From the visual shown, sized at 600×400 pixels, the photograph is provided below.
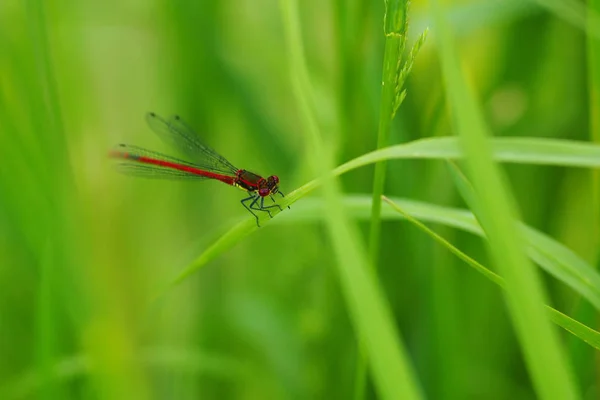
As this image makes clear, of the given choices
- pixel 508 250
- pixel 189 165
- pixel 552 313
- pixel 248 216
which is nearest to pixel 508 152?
pixel 552 313

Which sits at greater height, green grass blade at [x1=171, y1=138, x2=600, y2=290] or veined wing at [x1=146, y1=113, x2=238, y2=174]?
veined wing at [x1=146, y1=113, x2=238, y2=174]

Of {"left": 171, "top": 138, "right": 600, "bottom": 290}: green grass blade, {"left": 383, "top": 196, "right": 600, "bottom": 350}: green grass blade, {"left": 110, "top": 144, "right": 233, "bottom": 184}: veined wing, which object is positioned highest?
{"left": 110, "top": 144, "right": 233, "bottom": 184}: veined wing

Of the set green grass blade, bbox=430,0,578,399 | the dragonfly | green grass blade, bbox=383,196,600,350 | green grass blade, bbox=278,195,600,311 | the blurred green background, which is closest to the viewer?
green grass blade, bbox=430,0,578,399

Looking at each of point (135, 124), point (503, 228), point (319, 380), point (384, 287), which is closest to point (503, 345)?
point (384, 287)

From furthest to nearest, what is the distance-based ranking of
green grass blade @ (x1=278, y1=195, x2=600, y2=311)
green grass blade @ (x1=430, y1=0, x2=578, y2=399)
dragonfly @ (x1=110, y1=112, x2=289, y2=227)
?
dragonfly @ (x1=110, y1=112, x2=289, y2=227) → green grass blade @ (x1=278, y1=195, x2=600, y2=311) → green grass blade @ (x1=430, y1=0, x2=578, y2=399)

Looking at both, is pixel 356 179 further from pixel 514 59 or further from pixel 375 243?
pixel 375 243

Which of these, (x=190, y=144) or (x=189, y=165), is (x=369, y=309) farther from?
(x=190, y=144)

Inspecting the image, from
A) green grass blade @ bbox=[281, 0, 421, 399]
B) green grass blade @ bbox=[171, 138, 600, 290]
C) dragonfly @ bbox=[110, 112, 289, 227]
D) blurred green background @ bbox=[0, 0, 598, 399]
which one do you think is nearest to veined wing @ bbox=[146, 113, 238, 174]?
dragonfly @ bbox=[110, 112, 289, 227]

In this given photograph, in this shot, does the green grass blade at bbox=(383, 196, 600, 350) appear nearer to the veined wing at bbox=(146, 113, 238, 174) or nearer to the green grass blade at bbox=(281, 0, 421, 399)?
the green grass blade at bbox=(281, 0, 421, 399)
